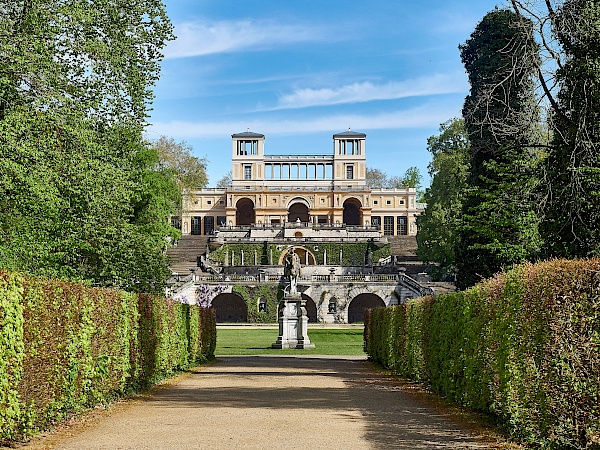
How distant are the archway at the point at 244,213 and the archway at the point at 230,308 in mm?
30545

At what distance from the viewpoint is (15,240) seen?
15.6 m

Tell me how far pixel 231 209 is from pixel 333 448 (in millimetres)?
81346

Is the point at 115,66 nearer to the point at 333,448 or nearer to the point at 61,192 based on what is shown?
the point at 61,192

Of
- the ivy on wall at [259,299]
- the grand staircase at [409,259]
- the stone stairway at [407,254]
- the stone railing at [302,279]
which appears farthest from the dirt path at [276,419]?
the stone stairway at [407,254]

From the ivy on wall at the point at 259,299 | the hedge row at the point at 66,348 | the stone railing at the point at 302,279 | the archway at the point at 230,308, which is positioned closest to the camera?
the hedge row at the point at 66,348

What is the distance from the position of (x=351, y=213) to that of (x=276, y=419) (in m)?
81.0

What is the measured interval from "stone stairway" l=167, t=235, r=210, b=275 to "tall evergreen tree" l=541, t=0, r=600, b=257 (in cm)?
5161

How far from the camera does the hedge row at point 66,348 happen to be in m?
7.87

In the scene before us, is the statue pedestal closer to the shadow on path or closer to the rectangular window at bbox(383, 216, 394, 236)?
the shadow on path

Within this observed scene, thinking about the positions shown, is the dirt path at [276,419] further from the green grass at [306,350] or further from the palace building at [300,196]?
the palace building at [300,196]

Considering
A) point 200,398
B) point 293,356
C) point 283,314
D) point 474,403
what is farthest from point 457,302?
point 283,314

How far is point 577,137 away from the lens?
13.2m

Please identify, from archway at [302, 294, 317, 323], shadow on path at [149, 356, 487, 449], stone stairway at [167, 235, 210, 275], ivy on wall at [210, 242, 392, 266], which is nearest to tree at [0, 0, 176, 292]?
shadow on path at [149, 356, 487, 449]

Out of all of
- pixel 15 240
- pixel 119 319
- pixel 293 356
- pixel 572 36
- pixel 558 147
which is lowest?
pixel 293 356
